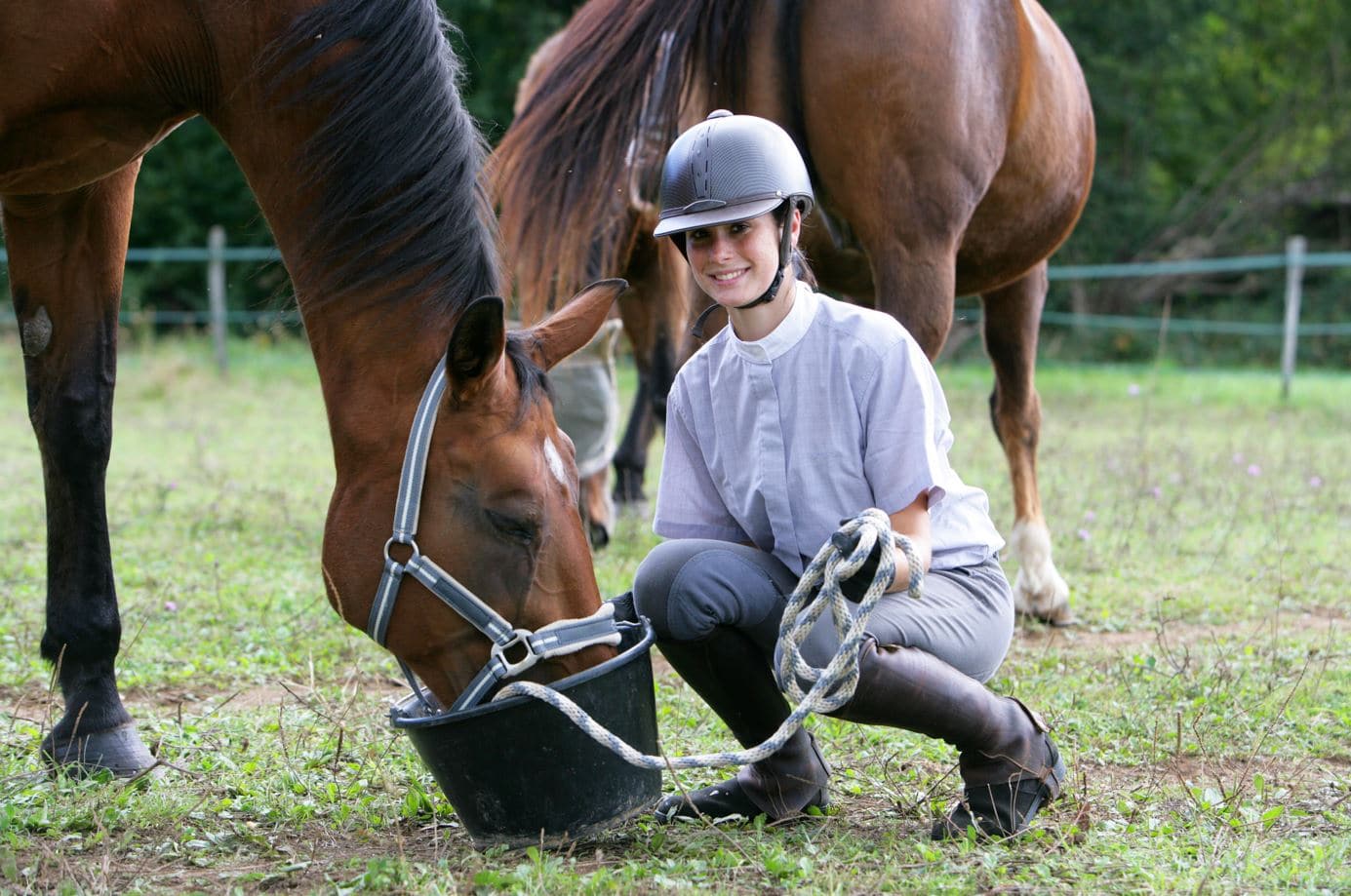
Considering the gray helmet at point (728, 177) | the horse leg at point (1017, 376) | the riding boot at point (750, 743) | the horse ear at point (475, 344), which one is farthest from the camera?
the horse leg at point (1017, 376)

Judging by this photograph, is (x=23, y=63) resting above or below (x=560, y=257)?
above

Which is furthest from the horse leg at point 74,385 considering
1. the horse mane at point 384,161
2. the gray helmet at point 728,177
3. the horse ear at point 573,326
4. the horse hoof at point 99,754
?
the gray helmet at point 728,177

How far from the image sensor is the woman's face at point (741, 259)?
2229 mm

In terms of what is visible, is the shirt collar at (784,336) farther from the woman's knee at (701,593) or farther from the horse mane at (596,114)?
the horse mane at (596,114)

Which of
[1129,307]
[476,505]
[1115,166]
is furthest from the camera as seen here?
[1115,166]

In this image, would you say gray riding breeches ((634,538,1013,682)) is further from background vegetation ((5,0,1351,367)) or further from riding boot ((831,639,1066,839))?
background vegetation ((5,0,1351,367))

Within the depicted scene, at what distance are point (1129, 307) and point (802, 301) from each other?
16.7 meters

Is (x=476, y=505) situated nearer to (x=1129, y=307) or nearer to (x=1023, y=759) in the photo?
(x=1023, y=759)

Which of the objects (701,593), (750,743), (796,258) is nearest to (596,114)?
(796,258)

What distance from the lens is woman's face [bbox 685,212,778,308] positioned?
2229 mm

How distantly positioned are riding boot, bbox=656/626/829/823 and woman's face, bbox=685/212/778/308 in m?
0.59

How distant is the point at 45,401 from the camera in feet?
9.46

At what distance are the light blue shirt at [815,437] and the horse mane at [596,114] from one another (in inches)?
43.1

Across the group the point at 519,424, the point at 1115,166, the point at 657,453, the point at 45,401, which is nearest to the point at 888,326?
the point at 519,424
